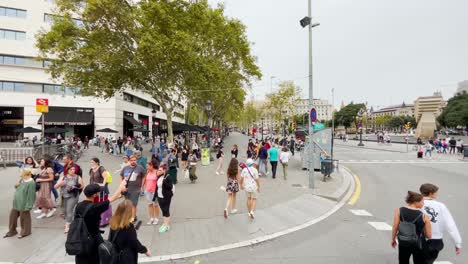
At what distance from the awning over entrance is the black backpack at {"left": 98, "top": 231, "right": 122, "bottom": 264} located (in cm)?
3559

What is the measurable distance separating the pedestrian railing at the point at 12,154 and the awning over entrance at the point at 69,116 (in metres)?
17.3

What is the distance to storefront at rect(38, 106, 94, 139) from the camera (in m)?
33.1

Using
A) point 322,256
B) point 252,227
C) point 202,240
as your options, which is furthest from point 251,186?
point 322,256

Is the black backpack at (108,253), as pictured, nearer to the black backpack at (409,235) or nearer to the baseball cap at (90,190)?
the baseball cap at (90,190)

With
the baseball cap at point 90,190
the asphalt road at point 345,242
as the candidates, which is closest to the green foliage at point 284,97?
the asphalt road at point 345,242

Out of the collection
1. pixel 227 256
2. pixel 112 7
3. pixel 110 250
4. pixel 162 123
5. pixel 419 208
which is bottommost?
pixel 227 256

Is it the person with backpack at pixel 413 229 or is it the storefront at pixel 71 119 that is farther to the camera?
the storefront at pixel 71 119

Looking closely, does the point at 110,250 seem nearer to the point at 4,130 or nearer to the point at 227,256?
the point at 227,256

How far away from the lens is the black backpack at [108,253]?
10.0 feet

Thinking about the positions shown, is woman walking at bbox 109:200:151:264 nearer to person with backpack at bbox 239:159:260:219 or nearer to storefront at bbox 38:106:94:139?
person with backpack at bbox 239:159:260:219

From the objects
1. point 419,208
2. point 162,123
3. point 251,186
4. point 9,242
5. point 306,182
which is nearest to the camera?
point 419,208

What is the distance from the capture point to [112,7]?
1784 centimetres

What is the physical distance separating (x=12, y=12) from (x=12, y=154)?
26.2 meters

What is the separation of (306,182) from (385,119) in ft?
463
